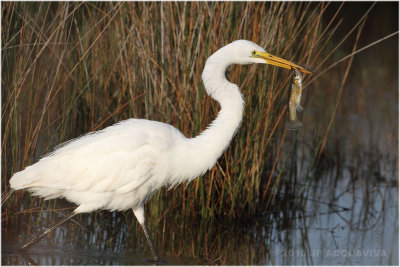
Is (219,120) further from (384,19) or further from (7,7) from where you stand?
(384,19)

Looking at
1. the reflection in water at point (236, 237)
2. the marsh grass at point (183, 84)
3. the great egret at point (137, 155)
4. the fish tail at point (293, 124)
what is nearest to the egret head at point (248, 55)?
the great egret at point (137, 155)

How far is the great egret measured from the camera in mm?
4219

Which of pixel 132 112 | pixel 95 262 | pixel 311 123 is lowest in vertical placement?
pixel 95 262

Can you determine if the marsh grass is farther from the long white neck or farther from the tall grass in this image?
the long white neck

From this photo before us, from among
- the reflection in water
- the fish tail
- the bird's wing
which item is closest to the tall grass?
the reflection in water

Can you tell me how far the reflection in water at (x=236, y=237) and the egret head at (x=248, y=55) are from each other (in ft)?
5.07

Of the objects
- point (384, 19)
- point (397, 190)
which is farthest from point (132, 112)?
point (384, 19)

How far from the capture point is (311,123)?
811cm

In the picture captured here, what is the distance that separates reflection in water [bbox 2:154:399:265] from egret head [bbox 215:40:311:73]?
155 cm

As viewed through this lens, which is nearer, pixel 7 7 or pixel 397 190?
pixel 7 7

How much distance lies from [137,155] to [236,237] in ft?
4.77

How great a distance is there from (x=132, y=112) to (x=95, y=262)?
145cm

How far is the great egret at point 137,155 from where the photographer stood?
13.8 feet

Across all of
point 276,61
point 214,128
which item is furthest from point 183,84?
point 276,61
